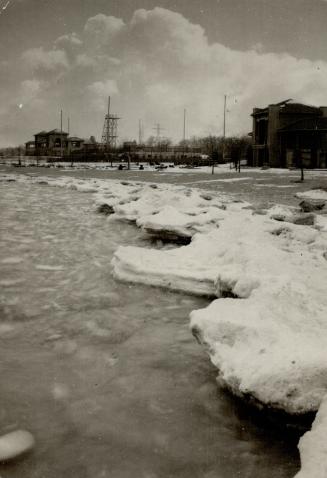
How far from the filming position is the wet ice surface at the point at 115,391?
6.33 ft

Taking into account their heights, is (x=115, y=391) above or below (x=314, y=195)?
below

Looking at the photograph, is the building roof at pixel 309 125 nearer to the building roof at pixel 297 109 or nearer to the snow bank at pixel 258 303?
the building roof at pixel 297 109

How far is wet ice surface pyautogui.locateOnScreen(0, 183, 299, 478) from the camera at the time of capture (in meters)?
1.93

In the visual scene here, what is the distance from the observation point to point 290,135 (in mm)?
38562

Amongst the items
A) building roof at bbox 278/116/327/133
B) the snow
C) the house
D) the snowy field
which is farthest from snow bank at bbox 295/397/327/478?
the house

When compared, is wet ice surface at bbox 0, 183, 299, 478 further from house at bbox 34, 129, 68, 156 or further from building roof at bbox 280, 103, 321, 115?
house at bbox 34, 129, 68, 156

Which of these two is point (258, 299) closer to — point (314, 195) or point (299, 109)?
point (314, 195)

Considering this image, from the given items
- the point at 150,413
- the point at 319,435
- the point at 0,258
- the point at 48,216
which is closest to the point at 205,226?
the point at 0,258

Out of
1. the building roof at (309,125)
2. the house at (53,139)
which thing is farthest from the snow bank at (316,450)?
the house at (53,139)

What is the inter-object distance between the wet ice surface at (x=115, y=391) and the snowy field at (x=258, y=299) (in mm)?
189

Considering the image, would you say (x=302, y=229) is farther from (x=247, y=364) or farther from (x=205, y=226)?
(x=247, y=364)

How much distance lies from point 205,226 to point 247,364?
437 centimetres

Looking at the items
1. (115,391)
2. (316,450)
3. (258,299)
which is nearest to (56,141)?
(258,299)

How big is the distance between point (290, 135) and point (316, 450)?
3946 centimetres
